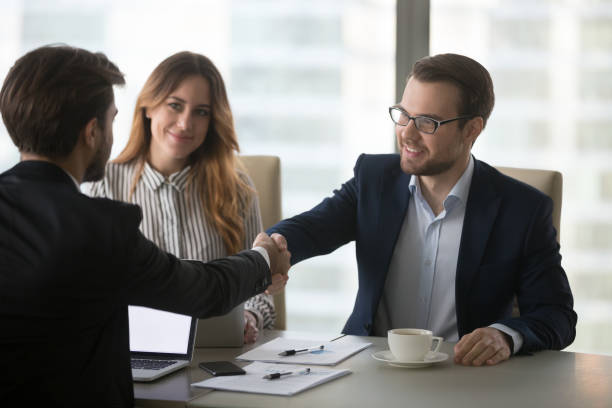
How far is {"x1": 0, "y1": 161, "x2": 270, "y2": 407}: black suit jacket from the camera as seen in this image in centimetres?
130

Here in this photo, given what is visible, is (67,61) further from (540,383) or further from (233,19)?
(233,19)

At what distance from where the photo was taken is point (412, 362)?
66.2 inches

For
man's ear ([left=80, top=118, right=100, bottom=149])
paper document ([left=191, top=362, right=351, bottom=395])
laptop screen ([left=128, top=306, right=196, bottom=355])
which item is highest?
man's ear ([left=80, top=118, right=100, bottom=149])

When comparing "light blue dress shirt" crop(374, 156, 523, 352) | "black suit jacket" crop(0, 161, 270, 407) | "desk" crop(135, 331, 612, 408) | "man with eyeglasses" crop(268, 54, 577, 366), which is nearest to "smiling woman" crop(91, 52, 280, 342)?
"man with eyeglasses" crop(268, 54, 577, 366)

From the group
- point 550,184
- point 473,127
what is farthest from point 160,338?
point 550,184

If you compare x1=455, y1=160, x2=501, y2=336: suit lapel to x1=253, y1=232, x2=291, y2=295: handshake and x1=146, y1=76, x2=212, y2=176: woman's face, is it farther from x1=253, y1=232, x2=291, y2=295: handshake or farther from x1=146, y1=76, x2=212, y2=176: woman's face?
x1=146, y1=76, x2=212, y2=176: woman's face

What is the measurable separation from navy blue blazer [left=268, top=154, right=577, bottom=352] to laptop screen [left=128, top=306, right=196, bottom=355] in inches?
22.9

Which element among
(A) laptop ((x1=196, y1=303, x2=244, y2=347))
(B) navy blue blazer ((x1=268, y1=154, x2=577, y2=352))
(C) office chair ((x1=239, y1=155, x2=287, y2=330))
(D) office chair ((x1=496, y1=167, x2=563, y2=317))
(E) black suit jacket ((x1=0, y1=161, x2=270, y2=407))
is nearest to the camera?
(E) black suit jacket ((x1=0, y1=161, x2=270, y2=407))

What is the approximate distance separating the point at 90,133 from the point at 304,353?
771 millimetres

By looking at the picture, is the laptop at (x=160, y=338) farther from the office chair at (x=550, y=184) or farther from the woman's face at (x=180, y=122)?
the office chair at (x=550, y=184)

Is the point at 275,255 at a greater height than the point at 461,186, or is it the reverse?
the point at 461,186

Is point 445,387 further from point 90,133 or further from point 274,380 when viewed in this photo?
point 90,133

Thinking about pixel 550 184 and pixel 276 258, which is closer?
pixel 276 258

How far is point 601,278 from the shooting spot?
336 cm
